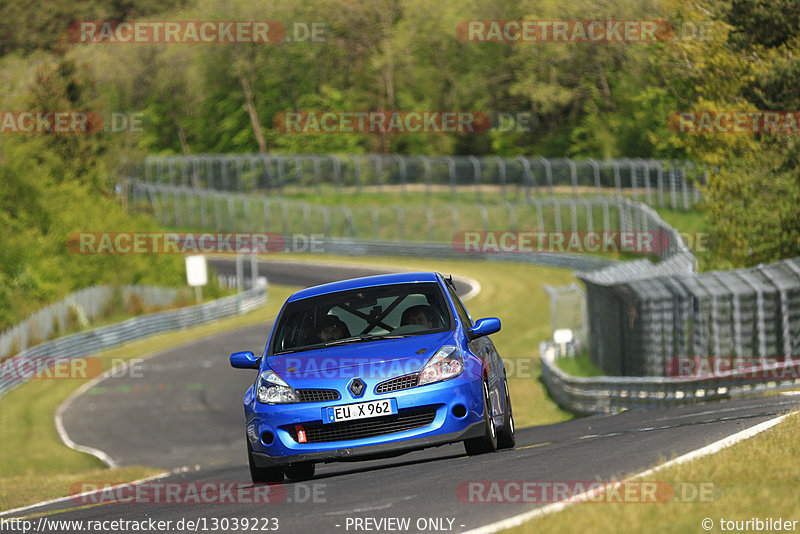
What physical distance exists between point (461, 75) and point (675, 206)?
42.1m

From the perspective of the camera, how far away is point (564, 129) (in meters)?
88.2

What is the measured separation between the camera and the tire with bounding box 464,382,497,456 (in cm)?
1061

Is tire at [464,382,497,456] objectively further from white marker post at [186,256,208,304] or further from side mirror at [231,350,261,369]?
white marker post at [186,256,208,304]

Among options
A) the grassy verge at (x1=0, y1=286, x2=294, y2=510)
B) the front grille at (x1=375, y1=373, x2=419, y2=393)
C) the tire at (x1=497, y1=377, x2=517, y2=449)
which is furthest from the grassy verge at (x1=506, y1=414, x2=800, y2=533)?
the grassy verge at (x1=0, y1=286, x2=294, y2=510)

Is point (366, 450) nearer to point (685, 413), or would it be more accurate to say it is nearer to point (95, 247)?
point (685, 413)

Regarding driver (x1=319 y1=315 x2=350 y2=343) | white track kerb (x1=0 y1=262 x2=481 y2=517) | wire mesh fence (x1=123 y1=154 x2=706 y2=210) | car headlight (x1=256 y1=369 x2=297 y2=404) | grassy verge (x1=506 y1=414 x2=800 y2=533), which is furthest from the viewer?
wire mesh fence (x1=123 y1=154 x2=706 y2=210)

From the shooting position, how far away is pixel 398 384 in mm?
10242

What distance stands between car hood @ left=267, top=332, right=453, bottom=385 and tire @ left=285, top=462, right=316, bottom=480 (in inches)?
38.3

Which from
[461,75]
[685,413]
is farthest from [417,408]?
[461,75]

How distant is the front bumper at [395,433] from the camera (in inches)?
402

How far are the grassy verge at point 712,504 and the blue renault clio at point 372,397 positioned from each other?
2234 millimetres

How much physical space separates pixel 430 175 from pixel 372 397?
202ft

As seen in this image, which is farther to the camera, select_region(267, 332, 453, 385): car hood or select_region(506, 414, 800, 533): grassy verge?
select_region(267, 332, 453, 385): car hood

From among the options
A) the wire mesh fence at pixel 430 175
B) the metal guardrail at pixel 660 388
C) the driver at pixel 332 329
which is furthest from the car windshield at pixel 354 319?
the wire mesh fence at pixel 430 175
